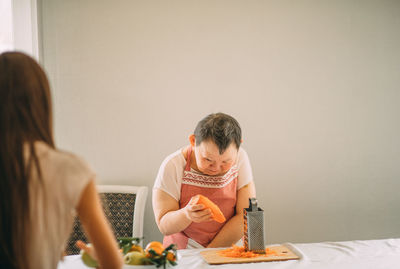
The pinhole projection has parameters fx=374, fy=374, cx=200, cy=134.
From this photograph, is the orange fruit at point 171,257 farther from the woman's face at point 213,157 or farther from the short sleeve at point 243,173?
the short sleeve at point 243,173

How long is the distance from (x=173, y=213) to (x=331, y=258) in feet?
2.44

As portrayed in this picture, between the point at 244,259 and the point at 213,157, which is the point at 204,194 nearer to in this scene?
the point at 213,157

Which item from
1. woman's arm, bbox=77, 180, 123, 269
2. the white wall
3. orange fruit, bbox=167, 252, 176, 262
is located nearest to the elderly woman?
orange fruit, bbox=167, 252, 176, 262

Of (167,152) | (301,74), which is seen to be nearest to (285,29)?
(301,74)

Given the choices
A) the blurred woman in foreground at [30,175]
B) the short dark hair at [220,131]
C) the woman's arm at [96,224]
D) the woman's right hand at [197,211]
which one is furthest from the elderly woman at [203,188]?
the blurred woman in foreground at [30,175]

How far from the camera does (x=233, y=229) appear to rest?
1934mm

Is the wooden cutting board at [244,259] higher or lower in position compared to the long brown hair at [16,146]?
lower

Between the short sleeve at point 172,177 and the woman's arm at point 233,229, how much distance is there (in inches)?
11.6

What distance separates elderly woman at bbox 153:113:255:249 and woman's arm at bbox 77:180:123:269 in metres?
0.88

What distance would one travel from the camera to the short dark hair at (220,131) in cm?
175


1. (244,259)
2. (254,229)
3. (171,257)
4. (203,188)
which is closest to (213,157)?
(203,188)

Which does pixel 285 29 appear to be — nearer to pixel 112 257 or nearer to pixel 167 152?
pixel 167 152

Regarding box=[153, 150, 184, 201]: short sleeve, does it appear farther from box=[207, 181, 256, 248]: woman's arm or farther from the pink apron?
box=[207, 181, 256, 248]: woman's arm

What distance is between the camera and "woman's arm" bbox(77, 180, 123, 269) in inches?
34.4
